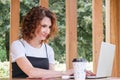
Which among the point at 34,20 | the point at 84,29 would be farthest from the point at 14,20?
the point at 84,29

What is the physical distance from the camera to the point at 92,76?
6.42ft

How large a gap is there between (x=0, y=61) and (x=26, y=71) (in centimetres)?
271

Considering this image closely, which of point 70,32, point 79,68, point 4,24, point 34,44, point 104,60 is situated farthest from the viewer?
point 4,24

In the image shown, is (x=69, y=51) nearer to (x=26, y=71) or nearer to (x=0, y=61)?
(x=26, y=71)

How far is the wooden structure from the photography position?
292 cm

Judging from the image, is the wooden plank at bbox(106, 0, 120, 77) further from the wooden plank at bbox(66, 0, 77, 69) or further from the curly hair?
the curly hair

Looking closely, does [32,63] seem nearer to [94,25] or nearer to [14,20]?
[14,20]

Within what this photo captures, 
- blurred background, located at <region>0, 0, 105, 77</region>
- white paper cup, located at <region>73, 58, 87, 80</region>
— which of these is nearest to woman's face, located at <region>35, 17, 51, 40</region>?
white paper cup, located at <region>73, 58, 87, 80</region>

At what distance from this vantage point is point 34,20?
2.46m

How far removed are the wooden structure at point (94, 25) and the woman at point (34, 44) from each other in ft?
1.29

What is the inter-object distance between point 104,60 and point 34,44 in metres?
0.84

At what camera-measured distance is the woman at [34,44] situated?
2.30 metres

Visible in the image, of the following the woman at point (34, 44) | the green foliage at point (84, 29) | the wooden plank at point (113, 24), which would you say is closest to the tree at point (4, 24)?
the green foliage at point (84, 29)

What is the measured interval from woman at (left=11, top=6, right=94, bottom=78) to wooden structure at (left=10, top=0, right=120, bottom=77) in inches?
15.4
